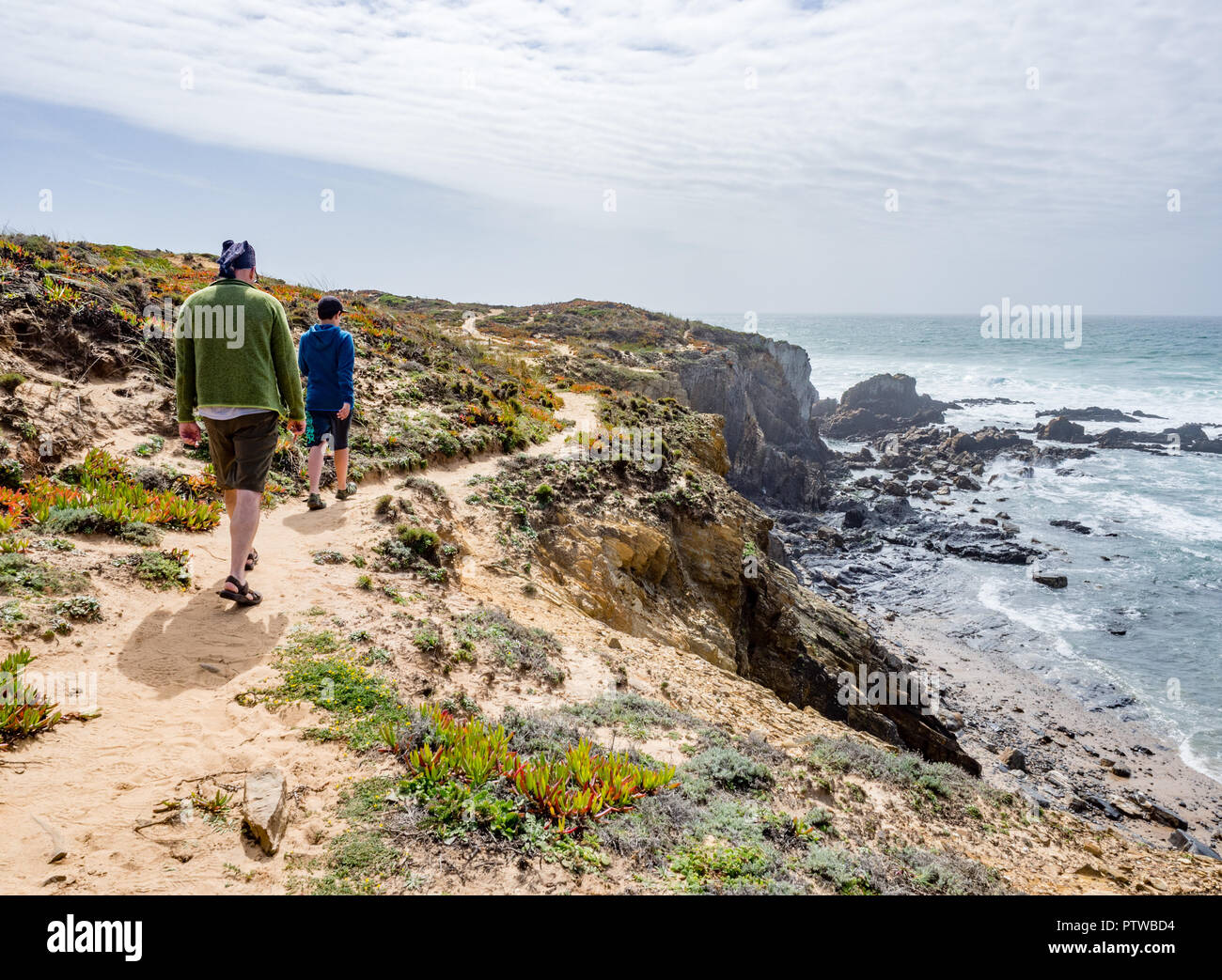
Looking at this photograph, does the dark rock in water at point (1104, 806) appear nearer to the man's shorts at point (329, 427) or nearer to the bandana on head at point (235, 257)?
the man's shorts at point (329, 427)

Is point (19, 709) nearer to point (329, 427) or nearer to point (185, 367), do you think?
point (185, 367)

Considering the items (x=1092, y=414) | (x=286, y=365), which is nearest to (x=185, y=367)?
(x=286, y=365)

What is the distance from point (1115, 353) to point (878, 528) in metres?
96.0

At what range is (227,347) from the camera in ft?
16.8

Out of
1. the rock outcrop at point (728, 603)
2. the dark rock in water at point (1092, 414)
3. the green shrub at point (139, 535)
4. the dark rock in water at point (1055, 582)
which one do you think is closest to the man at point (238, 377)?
the green shrub at point (139, 535)

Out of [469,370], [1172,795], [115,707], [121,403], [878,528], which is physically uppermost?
[469,370]

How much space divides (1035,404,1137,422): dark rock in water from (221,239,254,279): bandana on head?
72.6 m

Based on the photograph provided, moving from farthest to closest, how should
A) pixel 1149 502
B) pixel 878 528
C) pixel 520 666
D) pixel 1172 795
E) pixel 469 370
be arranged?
pixel 1149 502, pixel 878 528, pixel 469 370, pixel 1172 795, pixel 520 666

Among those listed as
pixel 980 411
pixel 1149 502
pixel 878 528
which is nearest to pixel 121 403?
pixel 878 528

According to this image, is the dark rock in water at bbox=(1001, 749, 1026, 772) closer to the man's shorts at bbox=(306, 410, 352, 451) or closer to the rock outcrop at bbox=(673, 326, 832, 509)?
the man's shorts at bbox=(306, 410, 352, 451)

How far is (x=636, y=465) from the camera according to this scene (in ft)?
49.1

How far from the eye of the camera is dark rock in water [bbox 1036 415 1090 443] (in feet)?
176

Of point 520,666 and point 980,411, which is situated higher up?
point 980,411
